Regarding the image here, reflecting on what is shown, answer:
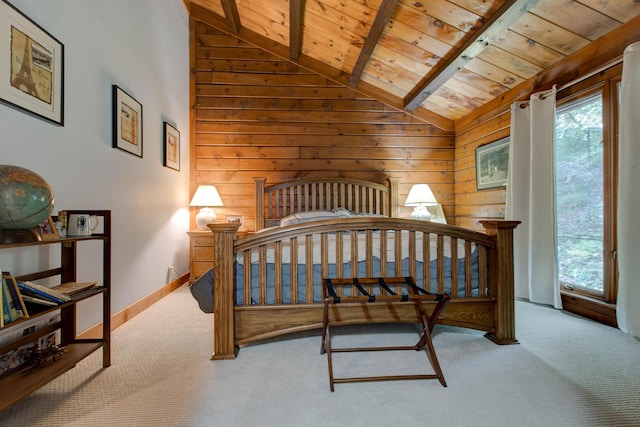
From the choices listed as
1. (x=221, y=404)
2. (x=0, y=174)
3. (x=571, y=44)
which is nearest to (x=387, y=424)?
(x=221, y=404)

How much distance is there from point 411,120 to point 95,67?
3430mm

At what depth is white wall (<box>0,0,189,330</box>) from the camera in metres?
1.55

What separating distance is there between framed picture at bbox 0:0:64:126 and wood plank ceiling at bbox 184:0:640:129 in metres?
1.96

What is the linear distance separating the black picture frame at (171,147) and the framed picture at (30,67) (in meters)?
1.37

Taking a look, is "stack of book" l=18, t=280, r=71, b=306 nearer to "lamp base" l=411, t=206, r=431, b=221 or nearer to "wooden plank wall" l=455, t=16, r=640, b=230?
"lamp base" l=411, t=206, r=431, b=221

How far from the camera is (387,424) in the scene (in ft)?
3.70

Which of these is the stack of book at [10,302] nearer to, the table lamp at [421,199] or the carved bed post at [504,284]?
the carved bed post at [504,284]

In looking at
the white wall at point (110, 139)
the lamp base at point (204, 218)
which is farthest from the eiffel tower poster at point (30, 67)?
the lamp base at point (204, 218)

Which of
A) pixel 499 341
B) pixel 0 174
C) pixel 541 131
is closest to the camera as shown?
pixel 0 174

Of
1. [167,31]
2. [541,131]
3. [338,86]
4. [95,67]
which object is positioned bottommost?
[541,131]

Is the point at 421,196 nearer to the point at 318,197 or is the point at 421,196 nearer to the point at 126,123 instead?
the point at 318,197

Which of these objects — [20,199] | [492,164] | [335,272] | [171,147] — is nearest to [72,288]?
[20,199]

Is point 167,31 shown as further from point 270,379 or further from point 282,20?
point 270,379

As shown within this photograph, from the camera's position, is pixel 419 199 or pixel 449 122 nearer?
pixel 419 199
